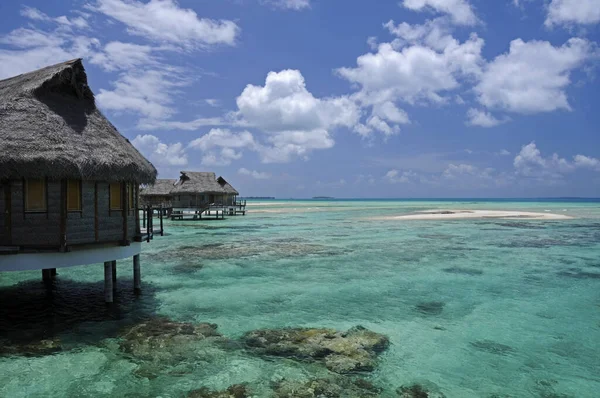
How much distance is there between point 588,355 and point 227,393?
817cm

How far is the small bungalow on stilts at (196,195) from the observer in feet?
165

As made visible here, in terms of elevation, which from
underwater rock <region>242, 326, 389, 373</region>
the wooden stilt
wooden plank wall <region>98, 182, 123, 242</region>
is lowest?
underwater rock <region>242, 326, 389, 373</region>

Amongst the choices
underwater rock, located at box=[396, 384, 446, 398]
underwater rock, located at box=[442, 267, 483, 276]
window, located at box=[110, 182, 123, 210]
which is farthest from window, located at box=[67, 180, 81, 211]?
underwater rock, located at box=[442, 267, 483, 276]

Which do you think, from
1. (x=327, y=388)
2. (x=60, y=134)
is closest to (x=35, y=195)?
(x=60, y=134)

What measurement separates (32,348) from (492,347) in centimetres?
1070

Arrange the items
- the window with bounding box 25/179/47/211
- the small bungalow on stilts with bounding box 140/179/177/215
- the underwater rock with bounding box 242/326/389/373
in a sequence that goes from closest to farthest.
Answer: the underwater rock with bounding box 242/326/389/373
the window with bounding box 25/179/47/211
the small bungalow on stilts with bounding box 140/179/177/215

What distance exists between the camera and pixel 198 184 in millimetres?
51344

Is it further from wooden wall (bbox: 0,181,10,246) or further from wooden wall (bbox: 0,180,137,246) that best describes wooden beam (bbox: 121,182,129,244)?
wooden wall (bbox: 0,181,10,246)

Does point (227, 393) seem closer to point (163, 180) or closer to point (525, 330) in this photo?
point (525, 330)

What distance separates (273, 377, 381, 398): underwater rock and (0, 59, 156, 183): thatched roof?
6887mm

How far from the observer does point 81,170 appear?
1031 centimetres

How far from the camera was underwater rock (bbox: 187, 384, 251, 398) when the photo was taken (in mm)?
7723

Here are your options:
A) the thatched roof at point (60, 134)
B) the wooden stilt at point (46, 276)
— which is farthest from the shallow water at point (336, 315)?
the thatched roof at point (60, 134)

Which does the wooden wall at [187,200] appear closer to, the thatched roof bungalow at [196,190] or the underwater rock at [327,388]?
the thatched roof bungalow at [196,190]
